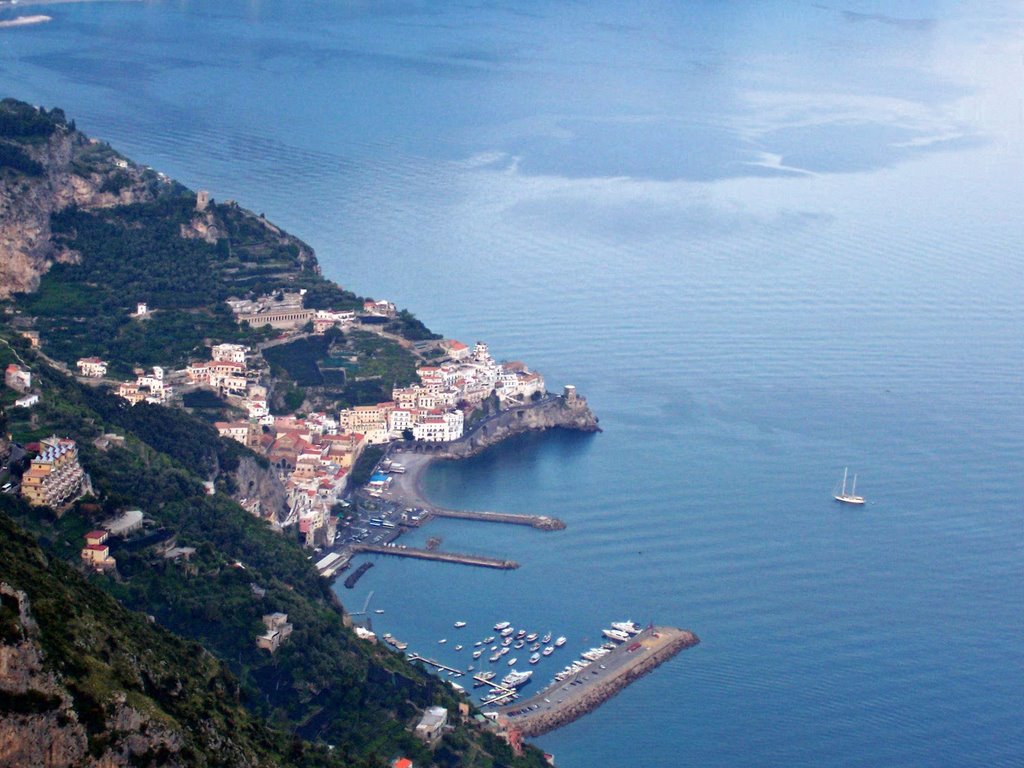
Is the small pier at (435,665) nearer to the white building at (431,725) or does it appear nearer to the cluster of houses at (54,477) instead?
the white building at (431,725)

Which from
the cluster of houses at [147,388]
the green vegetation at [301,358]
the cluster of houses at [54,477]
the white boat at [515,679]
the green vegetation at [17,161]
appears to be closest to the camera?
the cluster of houses at [54,477]

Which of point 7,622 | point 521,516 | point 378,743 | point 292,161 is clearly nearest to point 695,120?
point 292,161

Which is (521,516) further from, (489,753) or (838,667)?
(489,753)

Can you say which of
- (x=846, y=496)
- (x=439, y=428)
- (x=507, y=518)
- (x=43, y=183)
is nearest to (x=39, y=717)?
(x=507, y=518)

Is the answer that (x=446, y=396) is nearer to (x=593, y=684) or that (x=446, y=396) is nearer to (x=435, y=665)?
(x=435, y=665)

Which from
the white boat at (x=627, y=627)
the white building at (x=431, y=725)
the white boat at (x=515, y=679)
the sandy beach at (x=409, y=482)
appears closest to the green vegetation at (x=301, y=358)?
the sandy beach at (x=409, y=482)

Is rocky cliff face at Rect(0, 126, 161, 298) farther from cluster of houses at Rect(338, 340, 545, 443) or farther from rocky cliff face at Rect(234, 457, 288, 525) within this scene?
rocky cliff face at Rect(234, 457, 288, 525)
